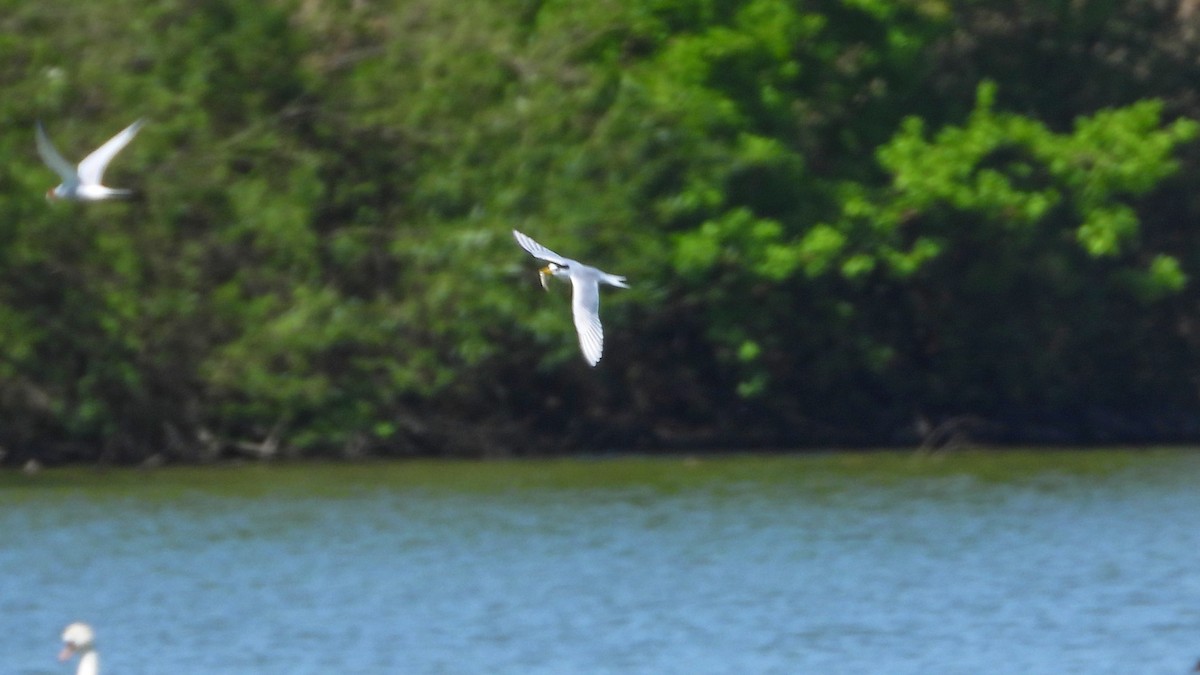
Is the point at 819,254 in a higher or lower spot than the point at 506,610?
higher

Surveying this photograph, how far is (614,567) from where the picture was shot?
→ 47.1 ft

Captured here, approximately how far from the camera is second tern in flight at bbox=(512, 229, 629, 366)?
30.6 ft

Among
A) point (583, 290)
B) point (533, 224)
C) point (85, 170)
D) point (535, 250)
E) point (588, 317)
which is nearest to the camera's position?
point (588, 317)

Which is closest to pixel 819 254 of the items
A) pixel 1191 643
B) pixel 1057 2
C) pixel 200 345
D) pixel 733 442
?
pixel 733 442

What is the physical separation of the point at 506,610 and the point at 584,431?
8451 millimetres

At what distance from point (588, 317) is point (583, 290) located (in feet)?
1.77

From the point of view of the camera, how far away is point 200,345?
774 inches

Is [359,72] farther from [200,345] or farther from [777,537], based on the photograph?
[777,537]

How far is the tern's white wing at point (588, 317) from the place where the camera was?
29.8 ft

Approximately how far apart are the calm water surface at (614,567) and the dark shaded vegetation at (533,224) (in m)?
0.99

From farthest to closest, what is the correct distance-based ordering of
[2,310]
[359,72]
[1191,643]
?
[359,72], [2,310], [1191,643]

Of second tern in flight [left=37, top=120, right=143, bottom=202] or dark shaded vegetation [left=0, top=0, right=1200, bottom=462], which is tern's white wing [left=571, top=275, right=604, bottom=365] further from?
dark shaded vegetation [left=0, top=0, right=1200, bottom=462]

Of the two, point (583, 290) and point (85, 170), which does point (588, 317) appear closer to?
point (583, 290)

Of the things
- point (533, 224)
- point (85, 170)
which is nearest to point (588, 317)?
point (85, 170)
